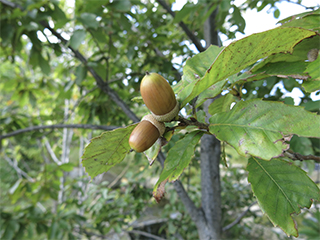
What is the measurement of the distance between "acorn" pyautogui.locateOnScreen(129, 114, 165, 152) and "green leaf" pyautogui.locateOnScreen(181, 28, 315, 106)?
0.16m

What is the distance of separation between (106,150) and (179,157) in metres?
0.22

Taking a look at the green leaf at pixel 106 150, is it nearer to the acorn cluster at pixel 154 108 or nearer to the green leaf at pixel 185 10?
the acorn cluster at pixel 154 108

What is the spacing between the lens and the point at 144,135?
0.50 meters

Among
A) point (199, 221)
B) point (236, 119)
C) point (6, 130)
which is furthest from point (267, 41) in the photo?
point (6, 130)

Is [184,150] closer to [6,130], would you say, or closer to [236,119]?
[236,119]

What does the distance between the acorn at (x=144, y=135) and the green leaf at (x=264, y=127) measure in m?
0.16

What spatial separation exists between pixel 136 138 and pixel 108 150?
119mm

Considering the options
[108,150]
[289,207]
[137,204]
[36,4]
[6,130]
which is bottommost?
[137,204]

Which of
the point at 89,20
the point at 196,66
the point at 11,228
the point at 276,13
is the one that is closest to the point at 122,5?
the point at 89,20

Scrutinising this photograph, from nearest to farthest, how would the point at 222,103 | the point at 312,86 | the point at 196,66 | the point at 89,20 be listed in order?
the point at 312,86 → the point at 196,66 → the point at 222,103 → the point at 89,20

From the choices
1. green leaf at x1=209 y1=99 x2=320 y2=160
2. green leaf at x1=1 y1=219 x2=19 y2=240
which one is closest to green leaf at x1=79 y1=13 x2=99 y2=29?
green leaf at x1=209 y1=99 x2=320 y2=160

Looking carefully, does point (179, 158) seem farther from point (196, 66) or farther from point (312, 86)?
point (312, 86)

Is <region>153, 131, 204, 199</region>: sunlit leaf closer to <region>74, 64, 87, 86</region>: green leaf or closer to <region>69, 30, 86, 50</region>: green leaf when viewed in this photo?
<region>69, 30, 86, 50</region>: green leaf

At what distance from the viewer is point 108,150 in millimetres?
562
